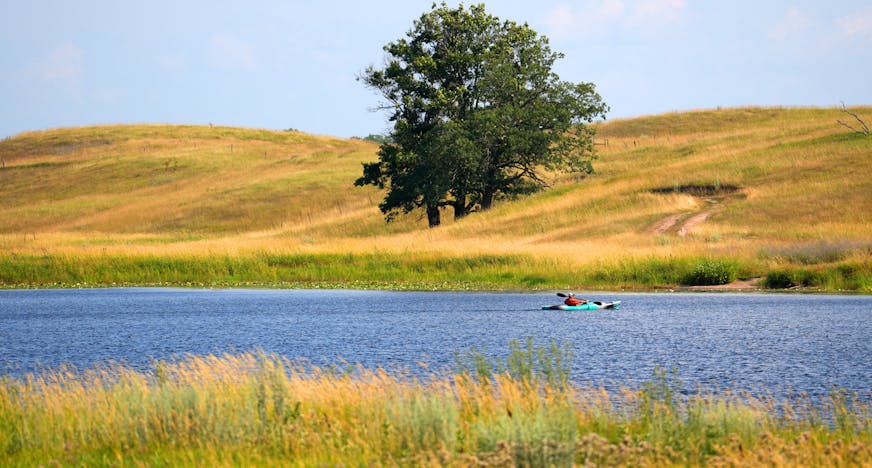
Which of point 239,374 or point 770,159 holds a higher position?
point 770,159

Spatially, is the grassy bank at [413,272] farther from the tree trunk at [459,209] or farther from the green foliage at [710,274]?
the tree trunk at [459,209]

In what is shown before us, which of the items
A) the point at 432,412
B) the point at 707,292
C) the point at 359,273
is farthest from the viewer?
the point at 359,273

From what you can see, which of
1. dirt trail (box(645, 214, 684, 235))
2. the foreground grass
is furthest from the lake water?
dirt trail (box(645, 214, 684, 235))

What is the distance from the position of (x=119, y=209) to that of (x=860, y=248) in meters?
91.6

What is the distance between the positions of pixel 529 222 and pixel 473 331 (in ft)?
139

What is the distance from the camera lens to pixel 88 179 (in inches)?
5615

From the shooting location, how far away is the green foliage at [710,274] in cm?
5162

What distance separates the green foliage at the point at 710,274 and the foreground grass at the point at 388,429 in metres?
33.4

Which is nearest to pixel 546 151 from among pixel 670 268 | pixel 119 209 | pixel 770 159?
pixel 770 159

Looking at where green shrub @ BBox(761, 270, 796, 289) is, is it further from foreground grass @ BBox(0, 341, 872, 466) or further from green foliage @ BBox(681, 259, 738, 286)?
foreground grass @ BBox(0, 341, 872, 466)

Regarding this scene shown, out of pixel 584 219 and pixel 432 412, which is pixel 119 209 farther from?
pixel 432 412

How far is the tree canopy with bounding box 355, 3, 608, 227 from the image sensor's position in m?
76.2

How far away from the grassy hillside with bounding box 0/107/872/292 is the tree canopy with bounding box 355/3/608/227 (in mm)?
4036

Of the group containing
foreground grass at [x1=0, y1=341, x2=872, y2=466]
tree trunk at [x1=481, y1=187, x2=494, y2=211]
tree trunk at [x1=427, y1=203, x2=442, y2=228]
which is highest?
tree trunk at [x1=481, y1=187, x2=494, y2=211]
